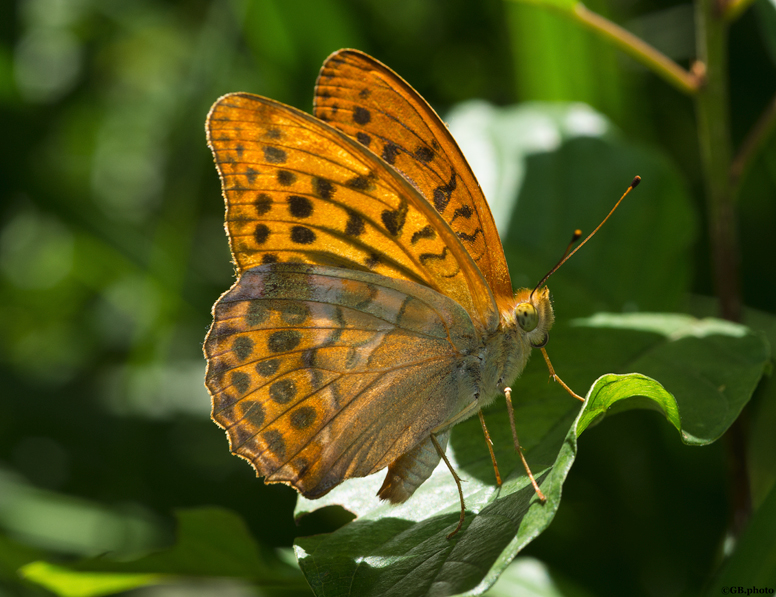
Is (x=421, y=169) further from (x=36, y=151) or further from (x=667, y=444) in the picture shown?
(x=36, y=151)

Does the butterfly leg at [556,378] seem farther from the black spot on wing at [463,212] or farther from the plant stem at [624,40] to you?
the plant stem at [624,40]

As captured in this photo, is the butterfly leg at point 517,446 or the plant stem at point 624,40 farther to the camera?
the plant stem at point 624,40

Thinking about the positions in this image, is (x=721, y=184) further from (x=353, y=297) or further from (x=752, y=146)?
(x=353, y=297)

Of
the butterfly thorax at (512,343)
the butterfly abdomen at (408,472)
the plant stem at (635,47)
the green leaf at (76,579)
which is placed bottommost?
the green leaf at (76,579)

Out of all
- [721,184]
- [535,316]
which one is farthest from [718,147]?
[535,316]

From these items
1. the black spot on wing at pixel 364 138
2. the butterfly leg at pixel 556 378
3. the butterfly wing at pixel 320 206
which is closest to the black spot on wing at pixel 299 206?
the butterfly wing at pixel 320 206

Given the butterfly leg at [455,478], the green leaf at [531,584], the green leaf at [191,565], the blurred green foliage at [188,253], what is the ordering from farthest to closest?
the blurred green foliage at [188,253] < the green leaf at [531,584] < the green leaf at [191,565] < the butterfly leg at [455,478]

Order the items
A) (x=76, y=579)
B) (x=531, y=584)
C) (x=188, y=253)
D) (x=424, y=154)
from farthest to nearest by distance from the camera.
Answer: (x=188, y=253) → (x=531, y=584) → (x=76, y=579) → (x=424, y=154)

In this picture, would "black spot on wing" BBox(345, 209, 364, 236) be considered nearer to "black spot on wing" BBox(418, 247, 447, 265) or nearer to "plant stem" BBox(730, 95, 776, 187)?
"black spot on wing" BBox(418, 247, 447, 265)

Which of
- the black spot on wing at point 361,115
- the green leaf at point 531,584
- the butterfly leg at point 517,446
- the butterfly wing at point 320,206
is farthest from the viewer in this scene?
the green leaf at point 531,584
